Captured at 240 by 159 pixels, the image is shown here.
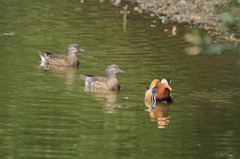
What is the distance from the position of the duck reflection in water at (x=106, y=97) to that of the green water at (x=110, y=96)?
0.10 feet

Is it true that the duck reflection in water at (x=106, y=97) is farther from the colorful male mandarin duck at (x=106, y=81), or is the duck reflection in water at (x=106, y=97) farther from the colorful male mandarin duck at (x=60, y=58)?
the colorful male mandarin duck at (x=60, y=58)

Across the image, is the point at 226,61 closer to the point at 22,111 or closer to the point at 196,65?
the point at 196,65

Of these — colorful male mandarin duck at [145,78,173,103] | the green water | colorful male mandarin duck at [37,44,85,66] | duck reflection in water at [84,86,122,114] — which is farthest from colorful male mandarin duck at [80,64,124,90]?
colorful male mandarin duck at [37,44,85,66]

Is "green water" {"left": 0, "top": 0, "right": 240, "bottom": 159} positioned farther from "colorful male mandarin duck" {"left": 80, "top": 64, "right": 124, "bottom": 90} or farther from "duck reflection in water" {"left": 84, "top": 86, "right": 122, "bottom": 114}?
"colorful male mandarin duck" {"left": 80, "top": 64, "right": 124, "bottom": 90}

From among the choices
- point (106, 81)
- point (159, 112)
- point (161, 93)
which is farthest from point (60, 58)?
point (159, 112)

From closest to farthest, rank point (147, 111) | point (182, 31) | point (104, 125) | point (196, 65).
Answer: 1. point (104, 125)
2. point (147, 111)
3. point (196, 65)
4. point (182, 31)

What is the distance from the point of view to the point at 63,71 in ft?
66.9

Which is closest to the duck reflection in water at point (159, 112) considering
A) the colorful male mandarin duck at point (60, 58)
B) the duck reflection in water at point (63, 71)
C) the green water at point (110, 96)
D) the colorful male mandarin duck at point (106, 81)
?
the green water at point (110, 96)

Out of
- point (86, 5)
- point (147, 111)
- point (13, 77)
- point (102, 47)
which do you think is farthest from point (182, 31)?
point (147, 111)

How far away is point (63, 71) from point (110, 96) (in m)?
3.94

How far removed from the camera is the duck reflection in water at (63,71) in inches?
753

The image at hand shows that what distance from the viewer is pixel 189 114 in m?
14.3

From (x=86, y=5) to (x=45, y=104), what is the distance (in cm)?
1907

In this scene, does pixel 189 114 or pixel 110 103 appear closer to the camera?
pixel 189 114
